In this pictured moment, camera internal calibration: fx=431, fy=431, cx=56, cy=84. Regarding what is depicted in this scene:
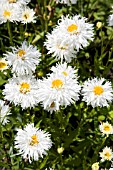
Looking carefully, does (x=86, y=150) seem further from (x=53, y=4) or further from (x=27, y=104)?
(x=53, y=4)

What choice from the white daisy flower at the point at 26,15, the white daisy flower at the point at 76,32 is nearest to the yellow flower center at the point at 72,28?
the white daisy flower at the point at 76,32

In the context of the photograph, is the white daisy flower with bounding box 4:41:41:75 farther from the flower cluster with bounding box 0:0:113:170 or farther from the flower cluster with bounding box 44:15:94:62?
the flower cluster with bounding box 44:15:94:62

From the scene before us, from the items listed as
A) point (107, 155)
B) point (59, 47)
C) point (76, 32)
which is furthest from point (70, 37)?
point (107, 155)

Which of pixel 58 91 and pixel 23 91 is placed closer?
pixel 58 91

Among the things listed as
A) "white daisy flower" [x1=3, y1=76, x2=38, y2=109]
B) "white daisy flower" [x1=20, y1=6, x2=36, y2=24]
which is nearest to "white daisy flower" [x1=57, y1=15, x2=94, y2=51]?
"white daisy flower" [x1=3, y1=76, x2=38, y2=109]

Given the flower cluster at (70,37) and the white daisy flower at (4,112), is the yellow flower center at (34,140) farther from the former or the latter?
the flower cluster at (70,37)

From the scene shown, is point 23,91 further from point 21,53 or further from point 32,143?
point 32,143
